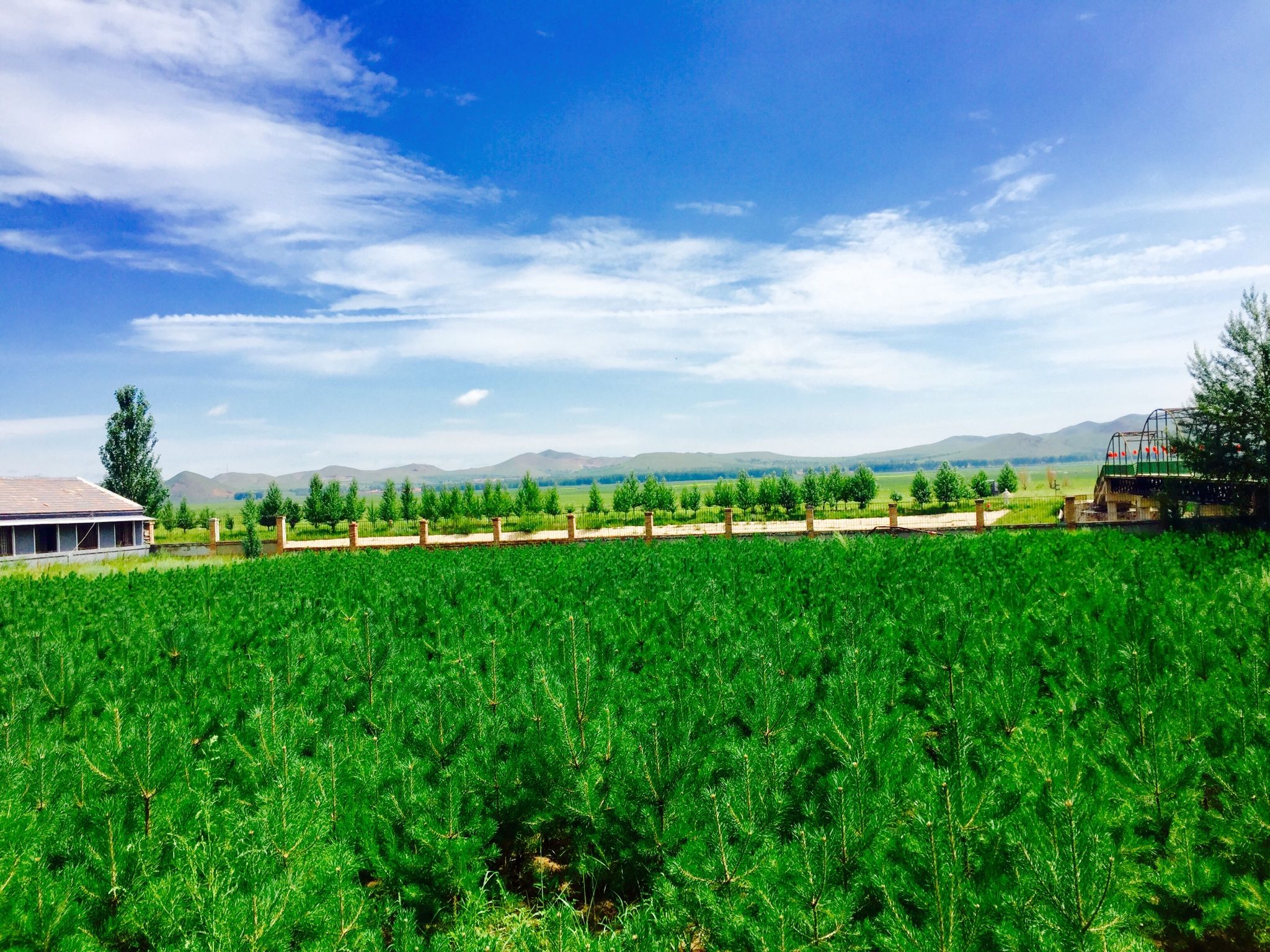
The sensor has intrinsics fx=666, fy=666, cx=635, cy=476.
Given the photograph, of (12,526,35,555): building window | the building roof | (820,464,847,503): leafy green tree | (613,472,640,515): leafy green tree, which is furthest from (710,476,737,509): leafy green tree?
(12,526,35,555): building window

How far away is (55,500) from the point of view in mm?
36656

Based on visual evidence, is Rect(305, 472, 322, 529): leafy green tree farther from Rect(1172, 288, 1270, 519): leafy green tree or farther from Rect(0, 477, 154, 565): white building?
Rect(1172, 288, 1270, 519): leafy green tree

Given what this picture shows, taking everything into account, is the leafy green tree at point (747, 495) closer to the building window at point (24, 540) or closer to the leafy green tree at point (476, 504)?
the leafy green tree at point (476, 504)

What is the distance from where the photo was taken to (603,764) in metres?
3.98

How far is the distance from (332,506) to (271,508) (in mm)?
5376

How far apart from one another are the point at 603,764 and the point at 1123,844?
2.56 m

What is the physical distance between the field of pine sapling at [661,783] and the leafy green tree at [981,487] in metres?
41.9

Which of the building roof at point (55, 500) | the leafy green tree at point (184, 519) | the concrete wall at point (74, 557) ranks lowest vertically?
the concrete wall at point (74, 557)

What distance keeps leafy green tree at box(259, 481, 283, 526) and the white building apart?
34.3ft

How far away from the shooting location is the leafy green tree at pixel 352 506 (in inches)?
2130

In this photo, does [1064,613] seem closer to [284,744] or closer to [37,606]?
[284,744]

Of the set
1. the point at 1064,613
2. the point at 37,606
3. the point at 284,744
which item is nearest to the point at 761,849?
the point at 284,744

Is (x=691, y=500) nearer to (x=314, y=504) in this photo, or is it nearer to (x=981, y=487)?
(x=981, y=487)

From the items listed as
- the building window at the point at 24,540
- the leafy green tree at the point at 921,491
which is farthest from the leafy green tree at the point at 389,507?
the leafy green tree at the point at 921,491
